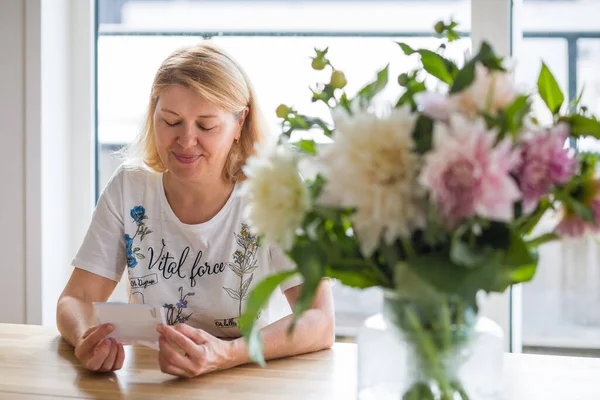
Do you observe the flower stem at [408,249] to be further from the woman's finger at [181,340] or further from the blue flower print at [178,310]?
the blue flower print at [178,310]

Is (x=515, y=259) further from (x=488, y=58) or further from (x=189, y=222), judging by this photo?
(x=189, y=222)

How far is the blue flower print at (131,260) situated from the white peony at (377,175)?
124cm

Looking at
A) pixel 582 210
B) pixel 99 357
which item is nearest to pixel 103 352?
pixel 99 357

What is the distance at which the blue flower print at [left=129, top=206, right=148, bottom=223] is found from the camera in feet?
6.74

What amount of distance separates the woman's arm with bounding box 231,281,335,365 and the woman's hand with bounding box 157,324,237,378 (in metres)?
0.06

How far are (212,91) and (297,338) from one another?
645 mm

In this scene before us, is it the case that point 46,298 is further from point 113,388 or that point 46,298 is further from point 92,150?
point 113,388

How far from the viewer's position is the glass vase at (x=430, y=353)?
0.97 meters

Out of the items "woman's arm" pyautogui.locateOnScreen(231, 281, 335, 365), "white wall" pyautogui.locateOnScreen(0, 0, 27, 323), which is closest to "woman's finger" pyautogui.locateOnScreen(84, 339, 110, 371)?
"woman's arm" pyautogui.locateOnScreen(231, 281, 335, 365)

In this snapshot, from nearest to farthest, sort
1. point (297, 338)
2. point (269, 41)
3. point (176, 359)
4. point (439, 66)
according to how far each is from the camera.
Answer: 1. point (439, 66)
2. point (176, 359)
3. point (297, 338)
4. point (269, 41)

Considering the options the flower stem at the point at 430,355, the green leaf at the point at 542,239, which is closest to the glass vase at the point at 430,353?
the flower stem at the point at 430,355

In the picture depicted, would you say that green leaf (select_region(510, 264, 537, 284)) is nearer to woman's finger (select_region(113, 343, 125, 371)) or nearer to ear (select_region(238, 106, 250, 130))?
woman's finger (select_region(113, 343, 125, 371))

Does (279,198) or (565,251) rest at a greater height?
(279,198)

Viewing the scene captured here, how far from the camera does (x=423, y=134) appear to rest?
35.4 inches
